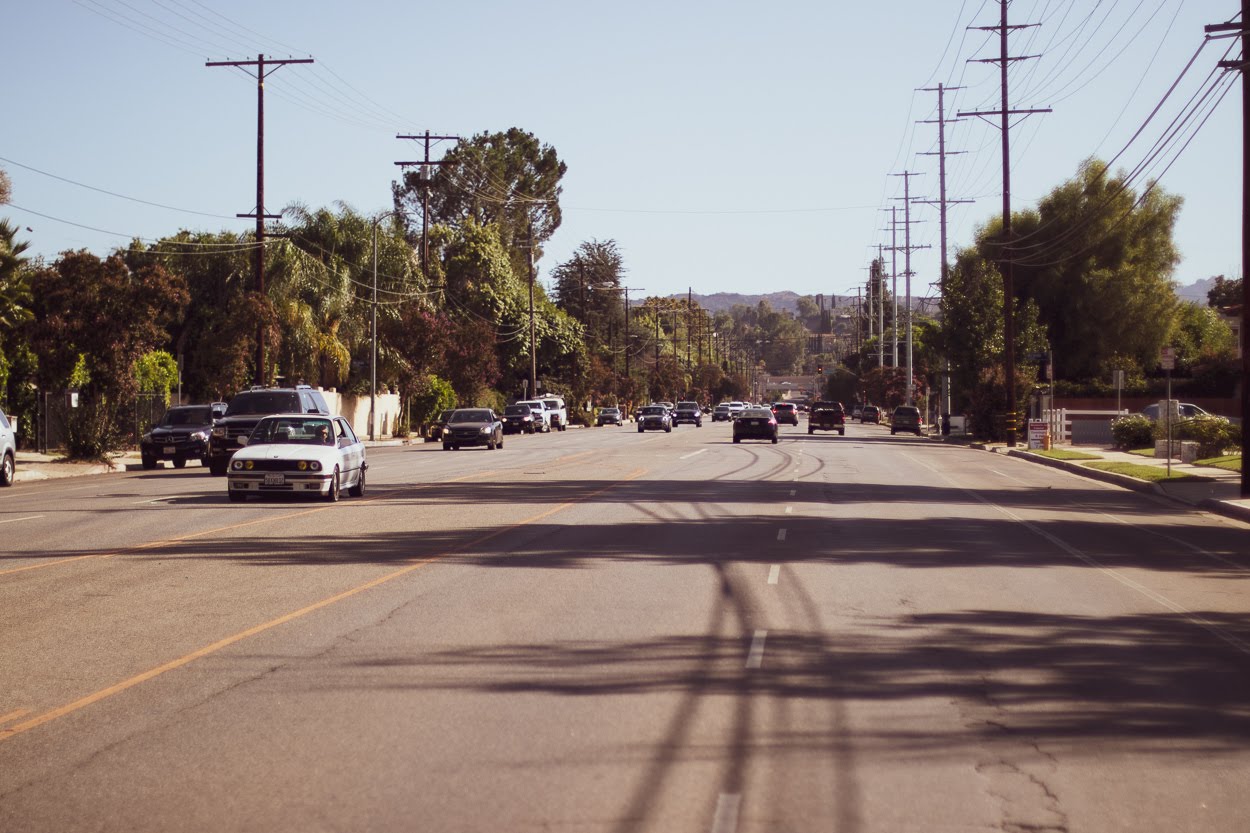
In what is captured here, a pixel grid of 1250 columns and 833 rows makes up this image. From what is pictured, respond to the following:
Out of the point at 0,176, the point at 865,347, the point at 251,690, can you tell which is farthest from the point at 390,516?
the point at 865,347

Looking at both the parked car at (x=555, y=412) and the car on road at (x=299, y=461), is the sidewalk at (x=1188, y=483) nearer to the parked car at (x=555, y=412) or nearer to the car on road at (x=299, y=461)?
the car on road at (x=299, y=461)

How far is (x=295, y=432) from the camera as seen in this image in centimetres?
2611

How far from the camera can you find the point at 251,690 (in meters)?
9.00

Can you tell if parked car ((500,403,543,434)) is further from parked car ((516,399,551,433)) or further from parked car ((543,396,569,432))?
parked car ((543,396,569,432))

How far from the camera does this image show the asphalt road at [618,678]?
21.8ft

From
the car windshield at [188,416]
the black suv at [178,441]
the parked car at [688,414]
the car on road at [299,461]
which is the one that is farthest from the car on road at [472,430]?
the parked car at [688,414]

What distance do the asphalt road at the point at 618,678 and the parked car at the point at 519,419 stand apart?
5817cm

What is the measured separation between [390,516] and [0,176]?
29.6 metres

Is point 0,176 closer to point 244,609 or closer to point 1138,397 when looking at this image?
point 244,609

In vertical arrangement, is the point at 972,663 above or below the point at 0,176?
below

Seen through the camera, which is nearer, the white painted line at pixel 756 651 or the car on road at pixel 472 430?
the white painted line at pixel 756 651

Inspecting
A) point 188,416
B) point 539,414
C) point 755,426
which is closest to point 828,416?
point 755,426

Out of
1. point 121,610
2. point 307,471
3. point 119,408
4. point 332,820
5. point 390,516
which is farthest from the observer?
point 119,408

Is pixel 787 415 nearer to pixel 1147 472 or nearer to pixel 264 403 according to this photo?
pixel 1147 472
